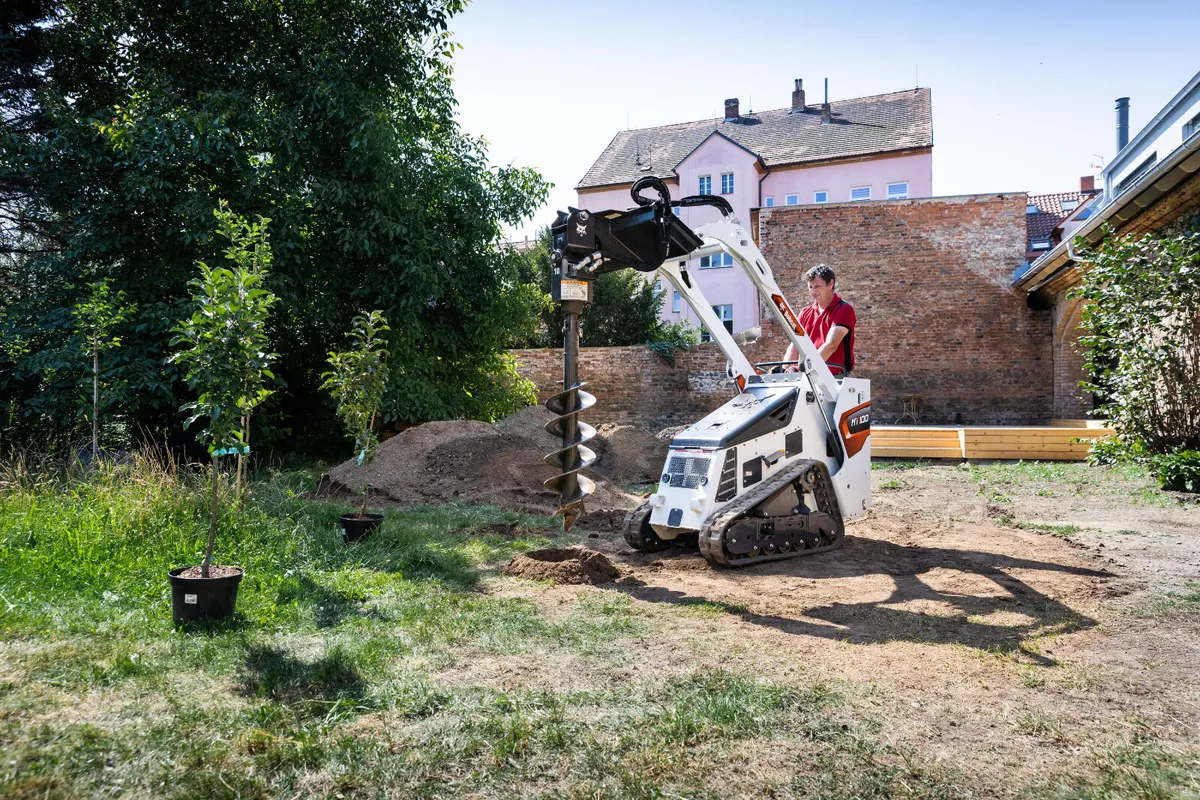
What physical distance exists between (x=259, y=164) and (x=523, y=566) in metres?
9.68

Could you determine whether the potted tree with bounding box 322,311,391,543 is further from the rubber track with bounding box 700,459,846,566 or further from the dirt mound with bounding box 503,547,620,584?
the rubber track with bounding box 700,459,846,566

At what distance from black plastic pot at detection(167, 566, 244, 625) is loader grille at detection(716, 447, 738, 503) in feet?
11.2

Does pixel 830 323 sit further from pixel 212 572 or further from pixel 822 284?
pixel 212 572

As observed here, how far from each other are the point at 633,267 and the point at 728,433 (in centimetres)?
147

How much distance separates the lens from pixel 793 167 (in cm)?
3123

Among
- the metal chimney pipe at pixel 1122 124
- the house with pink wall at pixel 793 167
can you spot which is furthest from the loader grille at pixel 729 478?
the metal chimney pipe at pixel 1122 124

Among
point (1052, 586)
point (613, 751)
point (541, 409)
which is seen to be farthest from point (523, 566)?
point (541, 409)

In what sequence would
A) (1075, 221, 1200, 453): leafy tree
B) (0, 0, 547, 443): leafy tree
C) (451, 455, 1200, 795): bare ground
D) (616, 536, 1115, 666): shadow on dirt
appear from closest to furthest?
1. (451, 455, 1200, 795): bare ground
2. (616, 536, 1115, 666): shadow on dirt
3. (1075, 221, 1200, 453): leafy tree
4. (0, 0, 547, 443): leafy tree

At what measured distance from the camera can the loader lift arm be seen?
543 centimetres

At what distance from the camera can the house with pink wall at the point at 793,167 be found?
2972cm

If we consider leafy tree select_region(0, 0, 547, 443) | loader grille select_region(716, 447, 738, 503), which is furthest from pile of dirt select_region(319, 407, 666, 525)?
loader grille select_region(716, 447, 738, 503)

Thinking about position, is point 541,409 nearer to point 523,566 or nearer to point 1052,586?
point 523,566

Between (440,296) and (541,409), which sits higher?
(440,296)

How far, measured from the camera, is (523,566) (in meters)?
5.88
